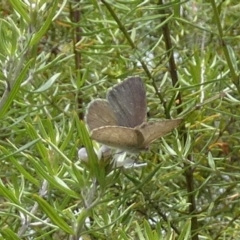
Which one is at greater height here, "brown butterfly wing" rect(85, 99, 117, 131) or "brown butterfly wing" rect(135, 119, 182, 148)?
"brown butterfly wing" rect(85, 99, 117, 131)

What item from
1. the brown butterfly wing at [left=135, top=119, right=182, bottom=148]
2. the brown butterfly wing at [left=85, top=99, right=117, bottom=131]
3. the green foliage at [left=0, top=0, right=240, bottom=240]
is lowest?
the green foliage at [left=0, top=0, right=240, bottom=240]

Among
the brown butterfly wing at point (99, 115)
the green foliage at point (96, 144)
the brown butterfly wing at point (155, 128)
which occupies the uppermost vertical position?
the brown butterfly wing at point (99, 115)

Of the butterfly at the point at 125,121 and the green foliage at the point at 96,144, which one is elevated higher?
the butterfly at the point at 125,121

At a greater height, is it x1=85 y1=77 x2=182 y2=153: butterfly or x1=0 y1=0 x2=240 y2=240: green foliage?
x1=85 y1=77 x2=182 y2=153: butterfly

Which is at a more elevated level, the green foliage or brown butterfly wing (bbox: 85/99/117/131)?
brown butterfly wing (bbox: 85/99/117/131)
